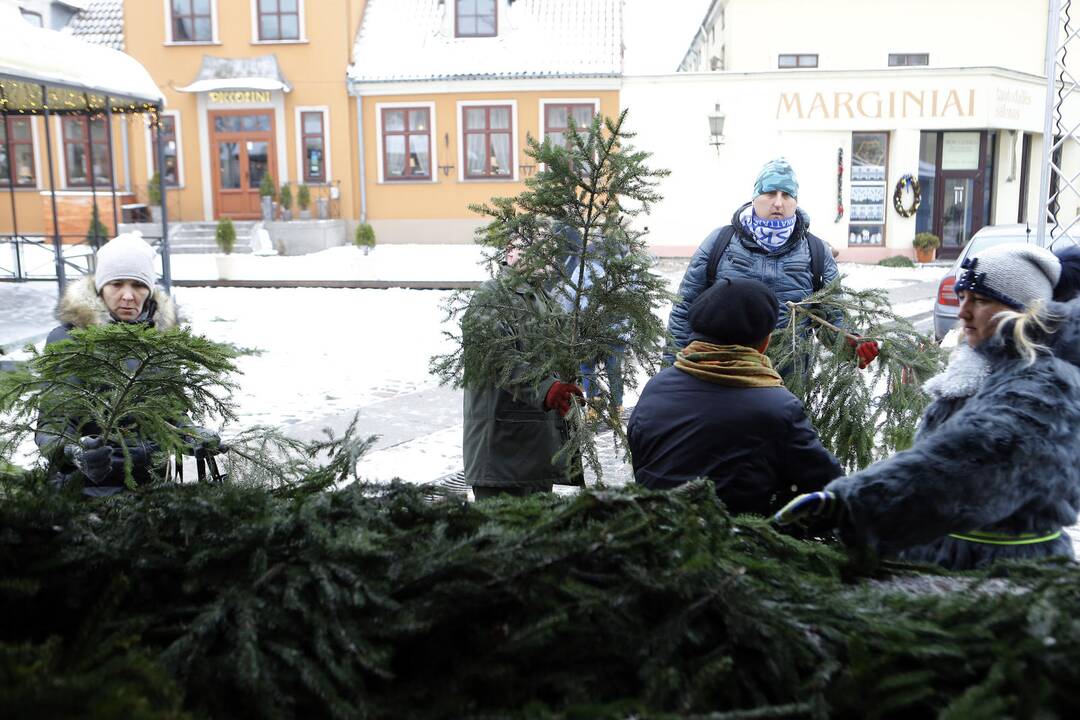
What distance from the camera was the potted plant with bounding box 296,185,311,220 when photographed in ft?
91.6

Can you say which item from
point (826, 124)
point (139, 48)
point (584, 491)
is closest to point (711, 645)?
point (584, 491)

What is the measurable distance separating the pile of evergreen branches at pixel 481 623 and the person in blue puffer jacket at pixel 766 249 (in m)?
3.10

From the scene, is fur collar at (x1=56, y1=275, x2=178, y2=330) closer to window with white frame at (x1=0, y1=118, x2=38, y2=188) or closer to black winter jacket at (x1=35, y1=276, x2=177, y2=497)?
black winter jacket at (x1=35, y1=276, x2=177, y2=497)

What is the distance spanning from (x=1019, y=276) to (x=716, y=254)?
2613 millimetres

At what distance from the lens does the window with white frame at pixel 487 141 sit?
2797 centimetres

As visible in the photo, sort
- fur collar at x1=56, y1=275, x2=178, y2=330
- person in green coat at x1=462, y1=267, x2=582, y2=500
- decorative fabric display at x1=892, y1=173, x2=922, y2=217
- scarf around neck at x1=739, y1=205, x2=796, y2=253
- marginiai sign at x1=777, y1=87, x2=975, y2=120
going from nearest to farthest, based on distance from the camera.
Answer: fur collar at x1=56, y1=275, x2=178, y2=330 → person in green coat at x1=462, y1=267, x2=582, y2=500 → scarf around neck at x1=739, y1=205, x2=796, y2=253 → marginiai sign at x1=777, y1=87, x2=975, y2=120 → decorative fabric display at x1=892, y1=173, x2=922, y2=217

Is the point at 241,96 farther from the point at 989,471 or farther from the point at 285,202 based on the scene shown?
the point at 989,471

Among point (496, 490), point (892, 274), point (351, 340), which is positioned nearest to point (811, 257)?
point (496, 490)

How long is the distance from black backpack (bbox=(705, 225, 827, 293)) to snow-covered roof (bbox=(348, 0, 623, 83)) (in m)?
22.8

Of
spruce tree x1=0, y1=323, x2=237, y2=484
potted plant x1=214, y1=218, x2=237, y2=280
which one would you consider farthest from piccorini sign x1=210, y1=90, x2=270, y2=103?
spruce tree x1=0, y1=323, x2=237, y2=484

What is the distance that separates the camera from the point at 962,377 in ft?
8.25

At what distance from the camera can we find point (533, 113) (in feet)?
90.7

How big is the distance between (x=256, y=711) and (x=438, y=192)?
1096 inches

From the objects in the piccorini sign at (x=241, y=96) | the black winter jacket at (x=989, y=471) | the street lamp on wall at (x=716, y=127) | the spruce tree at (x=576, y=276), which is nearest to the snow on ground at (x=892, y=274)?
the street lamp on wall at (x=716, y=127)
